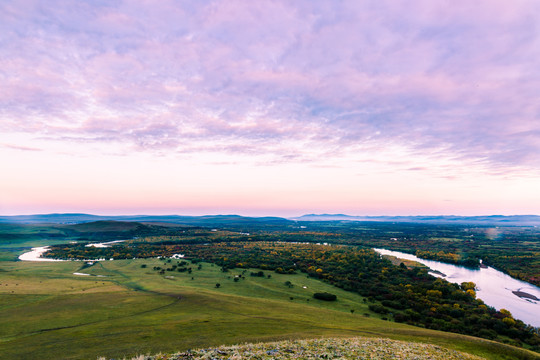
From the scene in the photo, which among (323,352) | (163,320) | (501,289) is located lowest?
(501,289)

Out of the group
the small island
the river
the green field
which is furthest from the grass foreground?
the small island

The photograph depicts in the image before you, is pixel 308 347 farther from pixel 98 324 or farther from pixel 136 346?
pixel 98 324

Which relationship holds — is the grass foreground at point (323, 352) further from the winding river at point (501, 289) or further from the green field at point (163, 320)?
the winding river at point (501, 289)

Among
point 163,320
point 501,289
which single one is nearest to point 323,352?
point 163,320

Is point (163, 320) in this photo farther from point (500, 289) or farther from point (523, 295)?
point (500, 289)

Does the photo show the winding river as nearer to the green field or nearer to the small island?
the small island

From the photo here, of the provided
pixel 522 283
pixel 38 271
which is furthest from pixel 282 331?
pixel 522 283
